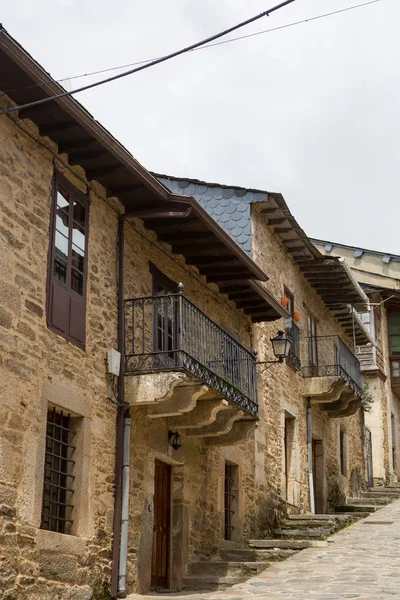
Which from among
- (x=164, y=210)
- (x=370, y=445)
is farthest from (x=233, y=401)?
(x=370, y=445)

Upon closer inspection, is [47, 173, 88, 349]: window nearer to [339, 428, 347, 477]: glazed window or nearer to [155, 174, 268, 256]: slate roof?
[155, 174, 268, 256]: slate roof

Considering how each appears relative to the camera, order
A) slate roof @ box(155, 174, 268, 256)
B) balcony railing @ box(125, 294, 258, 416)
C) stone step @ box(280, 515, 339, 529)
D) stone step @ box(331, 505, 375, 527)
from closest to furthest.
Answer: balcony railing @ box(125, 294, 258, 416), stone step @ box(280, 515, 339, 529), slate roof @ box(155, 174, 268, 256), stone step @ box(331, 505, 375, 527)

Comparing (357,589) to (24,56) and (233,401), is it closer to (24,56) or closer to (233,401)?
(233,401)

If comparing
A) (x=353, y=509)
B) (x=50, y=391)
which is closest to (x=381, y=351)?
(x=353, y=509)

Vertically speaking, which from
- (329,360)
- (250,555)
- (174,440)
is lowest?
(250,555)

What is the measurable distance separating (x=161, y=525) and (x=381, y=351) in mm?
18369

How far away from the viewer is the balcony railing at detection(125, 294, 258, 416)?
11.6 m

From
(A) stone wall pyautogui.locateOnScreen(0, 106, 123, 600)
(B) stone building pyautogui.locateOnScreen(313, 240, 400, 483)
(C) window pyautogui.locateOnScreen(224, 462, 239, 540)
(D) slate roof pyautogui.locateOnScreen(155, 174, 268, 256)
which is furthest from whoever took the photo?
(B) stone building pyautogui.locateOnScreen(313, 240, 400, 483)

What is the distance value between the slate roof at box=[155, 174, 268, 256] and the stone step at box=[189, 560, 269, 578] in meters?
6.13

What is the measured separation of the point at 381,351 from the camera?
3014 centimetres

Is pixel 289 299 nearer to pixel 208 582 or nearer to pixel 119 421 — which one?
pixel 208 582

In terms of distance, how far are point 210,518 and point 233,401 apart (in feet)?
7.86

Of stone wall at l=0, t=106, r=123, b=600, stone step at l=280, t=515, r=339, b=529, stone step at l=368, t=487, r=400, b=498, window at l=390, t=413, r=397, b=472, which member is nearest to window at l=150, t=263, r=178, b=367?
stone wall at l=0, t=106, r=123, b=600

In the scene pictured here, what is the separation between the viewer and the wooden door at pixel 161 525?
12.7 m
